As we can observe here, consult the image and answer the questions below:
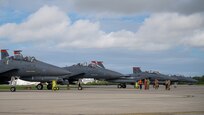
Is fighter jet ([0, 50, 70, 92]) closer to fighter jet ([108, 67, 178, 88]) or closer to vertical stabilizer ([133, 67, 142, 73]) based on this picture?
fighter jet ([108, 67, 178, 88])

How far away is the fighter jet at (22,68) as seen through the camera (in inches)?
1202

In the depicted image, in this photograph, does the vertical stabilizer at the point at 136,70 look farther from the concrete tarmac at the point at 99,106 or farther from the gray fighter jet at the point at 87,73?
the concrete tarmac at the point at 99,106

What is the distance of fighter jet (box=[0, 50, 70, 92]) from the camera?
1202 inches

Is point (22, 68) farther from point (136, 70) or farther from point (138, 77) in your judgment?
point (136, 70)

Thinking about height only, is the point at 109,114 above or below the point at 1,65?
below

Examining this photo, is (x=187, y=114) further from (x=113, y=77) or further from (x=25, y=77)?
(x=113, y=77)

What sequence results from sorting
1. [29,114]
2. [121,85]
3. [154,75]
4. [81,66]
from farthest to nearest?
1. [154,75]
2. [121,85]
3. [81,66]
4. [29,114]

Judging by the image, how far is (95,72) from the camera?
44.9m

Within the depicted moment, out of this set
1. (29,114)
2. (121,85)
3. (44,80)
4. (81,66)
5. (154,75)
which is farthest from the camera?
(154,75)

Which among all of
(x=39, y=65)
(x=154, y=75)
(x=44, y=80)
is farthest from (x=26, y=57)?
(x=154, y=75)

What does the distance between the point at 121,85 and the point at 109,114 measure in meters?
38.5

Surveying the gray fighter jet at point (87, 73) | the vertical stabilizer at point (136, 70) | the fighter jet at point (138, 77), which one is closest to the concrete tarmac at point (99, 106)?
the gray fighter jet at point (87, 73)

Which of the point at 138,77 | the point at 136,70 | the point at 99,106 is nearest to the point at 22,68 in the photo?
the point at 99,106

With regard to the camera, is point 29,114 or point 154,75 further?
point 154,75
